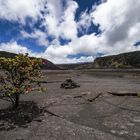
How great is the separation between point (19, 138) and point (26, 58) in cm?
403

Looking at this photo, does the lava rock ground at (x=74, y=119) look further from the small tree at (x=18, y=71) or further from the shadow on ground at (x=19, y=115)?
the small tree at (x=18, y=71)

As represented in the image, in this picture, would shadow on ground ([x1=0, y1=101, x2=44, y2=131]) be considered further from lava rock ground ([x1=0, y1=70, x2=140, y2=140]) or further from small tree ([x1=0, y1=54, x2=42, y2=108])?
small tree ([x1=0, y1=54, x2=42, y2=108])

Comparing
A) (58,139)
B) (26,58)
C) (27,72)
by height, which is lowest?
(58,139)

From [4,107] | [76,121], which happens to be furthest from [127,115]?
[4,107]

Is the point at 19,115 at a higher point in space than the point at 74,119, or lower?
higher

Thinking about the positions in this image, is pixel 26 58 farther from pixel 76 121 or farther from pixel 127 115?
pixel 127 115

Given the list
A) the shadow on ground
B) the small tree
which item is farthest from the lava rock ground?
the small tree

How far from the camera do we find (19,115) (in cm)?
977

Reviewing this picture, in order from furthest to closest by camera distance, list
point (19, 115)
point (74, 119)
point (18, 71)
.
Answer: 1. point (18, 71)
2. point (19, 115)
3. point (74, 119)

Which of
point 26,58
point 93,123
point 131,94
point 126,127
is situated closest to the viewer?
point 126,127

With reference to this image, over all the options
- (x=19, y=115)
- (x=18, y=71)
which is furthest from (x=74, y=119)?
(x=18, y=71)

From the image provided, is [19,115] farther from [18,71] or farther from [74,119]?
[74,119]

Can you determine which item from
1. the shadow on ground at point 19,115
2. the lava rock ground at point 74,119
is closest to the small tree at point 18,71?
the shadow on ground at point 19,115

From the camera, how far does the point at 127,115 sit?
31.4ft
